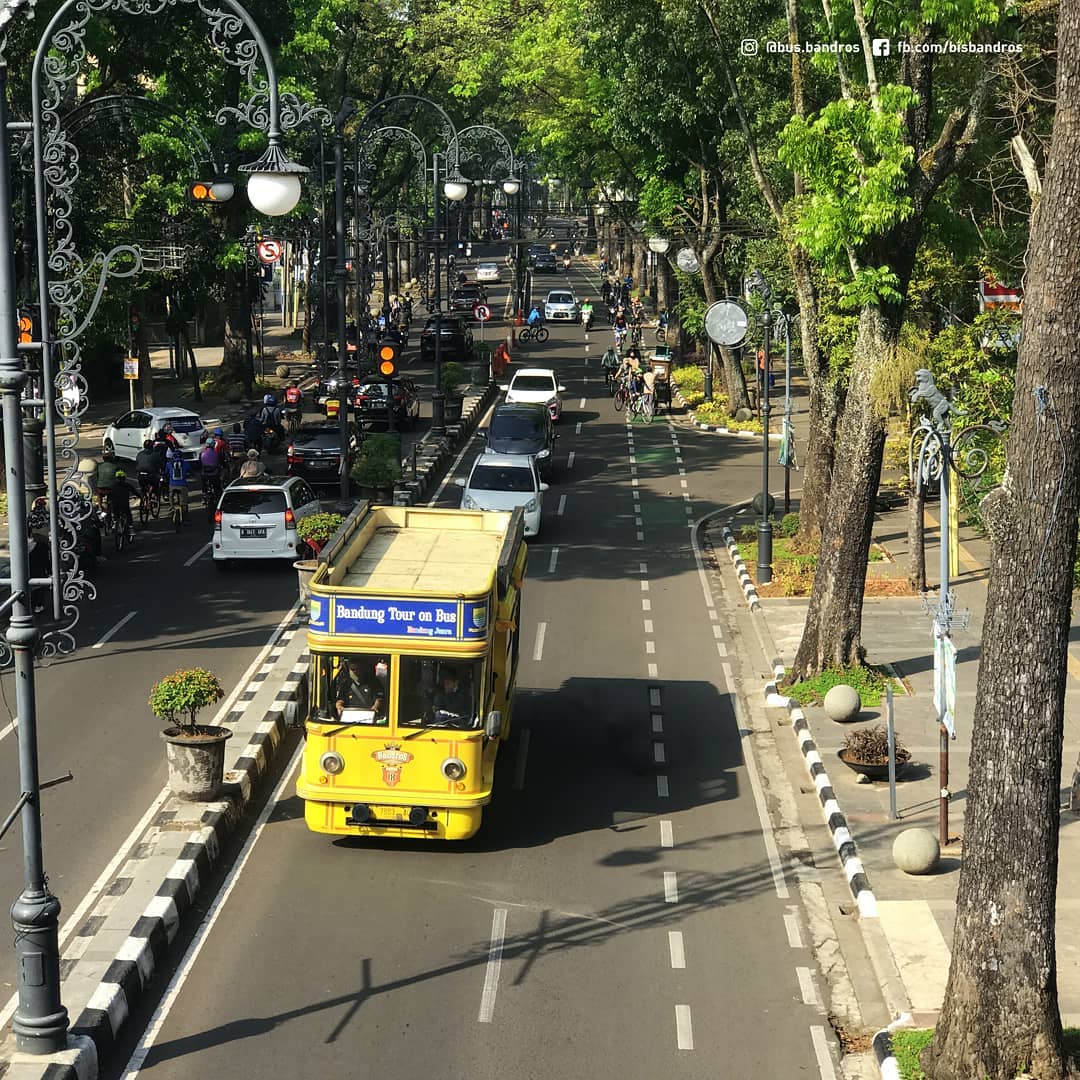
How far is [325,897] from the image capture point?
1491 cm

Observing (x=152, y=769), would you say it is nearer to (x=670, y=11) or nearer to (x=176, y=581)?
(x=176, y=581)

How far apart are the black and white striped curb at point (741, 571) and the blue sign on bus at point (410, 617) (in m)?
13.6

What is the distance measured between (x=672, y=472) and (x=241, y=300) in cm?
2057

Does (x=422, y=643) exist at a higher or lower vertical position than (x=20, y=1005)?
higher

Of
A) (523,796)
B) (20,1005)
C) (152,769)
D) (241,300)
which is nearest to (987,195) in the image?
(523,796)

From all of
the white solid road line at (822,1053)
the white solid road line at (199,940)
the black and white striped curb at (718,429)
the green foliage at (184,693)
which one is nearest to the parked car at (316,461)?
the black and white striped curb at (718,429)

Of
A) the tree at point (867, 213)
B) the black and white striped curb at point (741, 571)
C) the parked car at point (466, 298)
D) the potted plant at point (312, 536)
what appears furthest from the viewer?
the parked car at point (466, 298)

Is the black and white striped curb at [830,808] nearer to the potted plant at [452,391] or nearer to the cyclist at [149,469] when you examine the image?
the cyclist at [149,469]

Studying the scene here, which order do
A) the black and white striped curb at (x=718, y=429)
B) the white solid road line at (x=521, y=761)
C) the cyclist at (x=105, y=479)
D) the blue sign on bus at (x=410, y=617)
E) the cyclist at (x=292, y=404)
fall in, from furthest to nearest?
the black and white striped curb at (x=718, y=429), the cyclist at (x=292, y=404), the cyclist at (x=105, y=479), the white solid road line at (x=521, y=761), the blue sign on bus at (x=410, y=617)

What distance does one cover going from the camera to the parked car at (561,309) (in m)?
86.9

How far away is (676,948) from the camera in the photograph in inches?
553

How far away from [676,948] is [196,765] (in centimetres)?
565

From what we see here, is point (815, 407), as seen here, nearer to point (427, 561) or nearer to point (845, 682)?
point (845, 682)

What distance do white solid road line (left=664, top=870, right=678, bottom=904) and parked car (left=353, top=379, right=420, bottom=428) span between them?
31744 millimetres
